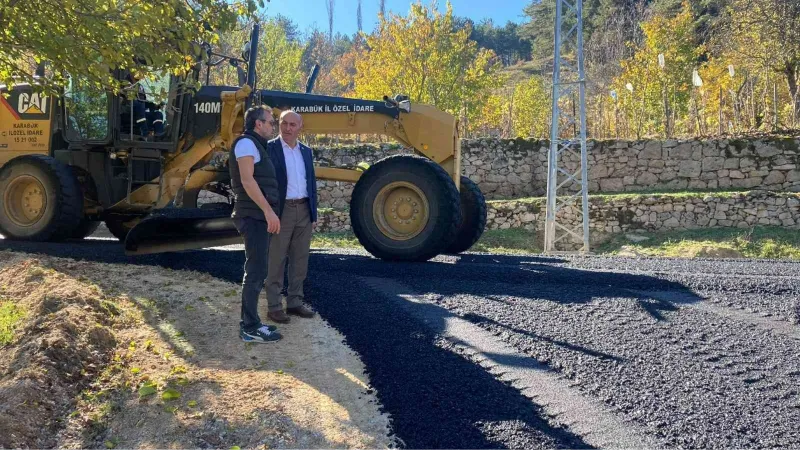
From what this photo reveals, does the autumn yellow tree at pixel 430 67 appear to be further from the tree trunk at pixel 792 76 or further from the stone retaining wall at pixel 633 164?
the tree trunk at pixel 792 76

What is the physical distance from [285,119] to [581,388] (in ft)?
8.78

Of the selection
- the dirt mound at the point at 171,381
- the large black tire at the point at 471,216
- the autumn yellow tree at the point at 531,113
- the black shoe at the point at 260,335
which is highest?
the autumn yellow tree at the point at 531,113

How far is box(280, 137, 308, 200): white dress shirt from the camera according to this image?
4.91m

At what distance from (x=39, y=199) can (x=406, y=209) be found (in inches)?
207

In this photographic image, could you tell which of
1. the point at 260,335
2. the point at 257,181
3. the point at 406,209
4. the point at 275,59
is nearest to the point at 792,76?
the point at 406,209

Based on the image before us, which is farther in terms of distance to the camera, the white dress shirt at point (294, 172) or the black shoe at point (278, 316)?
the black shoe at point (278, 316)

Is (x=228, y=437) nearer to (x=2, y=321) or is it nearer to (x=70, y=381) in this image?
(x=70, y=381)

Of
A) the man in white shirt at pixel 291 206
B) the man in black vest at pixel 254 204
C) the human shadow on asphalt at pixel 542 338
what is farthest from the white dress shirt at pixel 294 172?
the human shadow on asphalt at pixel 542 338

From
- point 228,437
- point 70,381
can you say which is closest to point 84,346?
point 70,381

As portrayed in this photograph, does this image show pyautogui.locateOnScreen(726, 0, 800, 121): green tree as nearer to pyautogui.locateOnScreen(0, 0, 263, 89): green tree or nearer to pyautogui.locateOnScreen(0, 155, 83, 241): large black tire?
pyautogui.locateOnScreen(0, 0, 263, 89): green tree

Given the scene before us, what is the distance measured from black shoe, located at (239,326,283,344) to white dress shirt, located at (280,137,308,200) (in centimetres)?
96

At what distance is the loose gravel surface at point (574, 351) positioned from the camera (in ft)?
11.4

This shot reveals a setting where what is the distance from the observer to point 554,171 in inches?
525

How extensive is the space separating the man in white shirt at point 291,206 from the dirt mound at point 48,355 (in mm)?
1231
